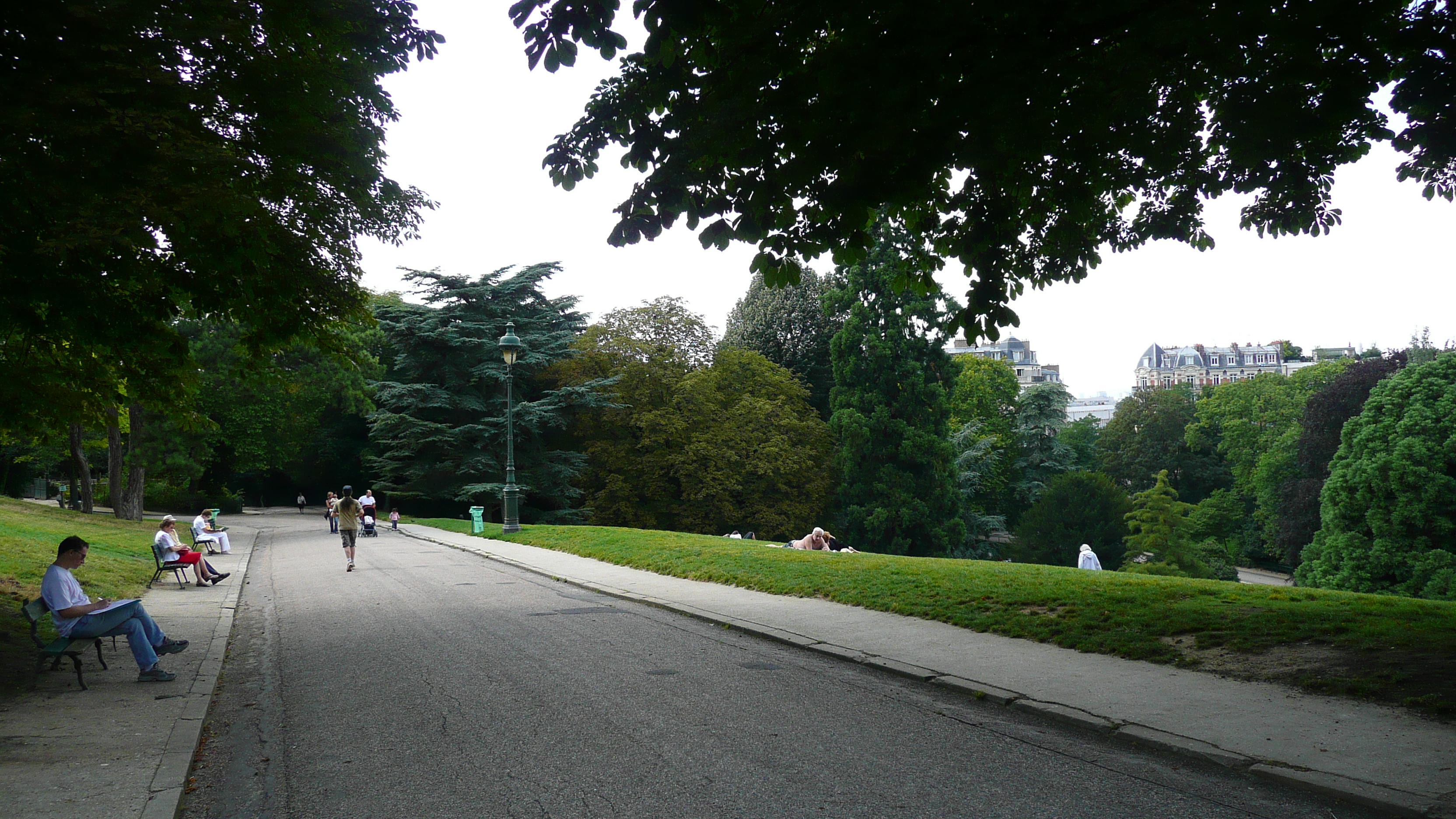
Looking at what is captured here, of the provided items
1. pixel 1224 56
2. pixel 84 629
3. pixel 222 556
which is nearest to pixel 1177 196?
→ pixel 1224 56

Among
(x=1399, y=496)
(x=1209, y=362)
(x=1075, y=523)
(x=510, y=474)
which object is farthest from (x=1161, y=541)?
(x=1209, y=362)

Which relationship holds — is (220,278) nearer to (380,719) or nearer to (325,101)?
(325,101)

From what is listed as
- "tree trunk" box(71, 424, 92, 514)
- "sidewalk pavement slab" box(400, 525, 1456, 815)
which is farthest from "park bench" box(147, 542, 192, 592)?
"tree trunk" box(71, 424, 92, 514)

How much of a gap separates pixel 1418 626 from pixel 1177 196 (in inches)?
228

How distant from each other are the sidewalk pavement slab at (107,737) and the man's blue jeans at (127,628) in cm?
23

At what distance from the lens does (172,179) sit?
7.37 meters

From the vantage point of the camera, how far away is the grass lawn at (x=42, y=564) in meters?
8.50

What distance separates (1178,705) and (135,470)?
122 feet

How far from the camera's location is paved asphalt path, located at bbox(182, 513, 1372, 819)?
473 cm

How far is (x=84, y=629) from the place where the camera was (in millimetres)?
7691

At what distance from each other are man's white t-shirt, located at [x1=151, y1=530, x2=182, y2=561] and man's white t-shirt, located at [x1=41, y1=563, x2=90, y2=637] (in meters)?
7.88

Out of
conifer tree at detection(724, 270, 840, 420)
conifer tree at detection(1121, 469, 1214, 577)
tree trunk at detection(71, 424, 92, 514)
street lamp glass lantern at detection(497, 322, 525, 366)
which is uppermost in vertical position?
conifer tree at detection(724, 270, 840, 420)

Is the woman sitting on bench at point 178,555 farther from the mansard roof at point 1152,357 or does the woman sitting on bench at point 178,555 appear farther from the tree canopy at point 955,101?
the mansard roof at point 1152,357

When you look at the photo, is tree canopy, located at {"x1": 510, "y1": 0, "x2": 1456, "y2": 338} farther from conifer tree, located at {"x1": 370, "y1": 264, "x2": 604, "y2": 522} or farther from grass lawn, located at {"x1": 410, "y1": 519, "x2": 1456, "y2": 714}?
conifer tree, located at {"x1": 370, "y1": 264, "x2": 604, "y2": 522}
